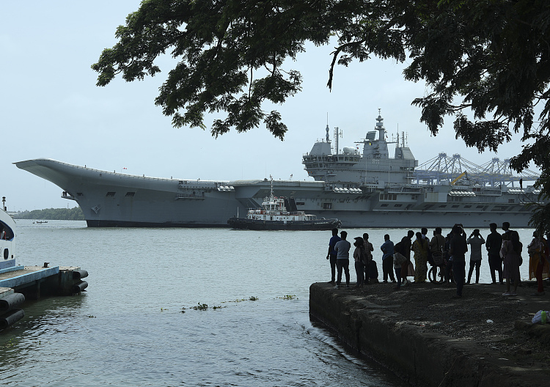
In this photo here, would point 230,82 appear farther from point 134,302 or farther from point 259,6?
point 134,302

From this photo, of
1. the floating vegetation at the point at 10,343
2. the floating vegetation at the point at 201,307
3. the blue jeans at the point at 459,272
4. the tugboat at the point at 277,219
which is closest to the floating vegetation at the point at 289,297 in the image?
the floating vegetation at the point at 201,307

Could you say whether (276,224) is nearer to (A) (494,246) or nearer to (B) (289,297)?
(B) (289,297)

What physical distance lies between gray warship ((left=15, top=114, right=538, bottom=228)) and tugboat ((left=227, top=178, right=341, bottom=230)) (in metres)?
1.59

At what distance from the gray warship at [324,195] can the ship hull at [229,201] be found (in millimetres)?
98

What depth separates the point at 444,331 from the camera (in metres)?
7.46

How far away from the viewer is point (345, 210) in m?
65.2

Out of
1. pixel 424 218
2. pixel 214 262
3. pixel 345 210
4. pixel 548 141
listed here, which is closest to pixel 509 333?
pixel 548 141

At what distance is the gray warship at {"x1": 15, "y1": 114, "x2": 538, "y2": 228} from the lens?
184ft

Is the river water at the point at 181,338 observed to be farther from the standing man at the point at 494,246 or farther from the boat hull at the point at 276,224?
the boat hull at the point at 276,224

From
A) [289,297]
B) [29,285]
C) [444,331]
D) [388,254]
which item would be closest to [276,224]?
[289,297]

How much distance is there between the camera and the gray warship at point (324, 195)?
184 feet

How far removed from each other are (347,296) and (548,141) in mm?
4361

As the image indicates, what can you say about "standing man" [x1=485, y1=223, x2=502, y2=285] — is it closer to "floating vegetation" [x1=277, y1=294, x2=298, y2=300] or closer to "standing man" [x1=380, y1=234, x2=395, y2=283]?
"standing man" [x1=380, y1=234, x2=395, y2=283]

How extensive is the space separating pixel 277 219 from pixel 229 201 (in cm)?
684
